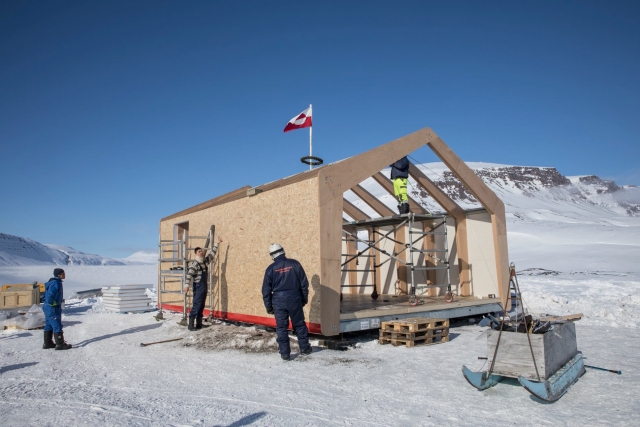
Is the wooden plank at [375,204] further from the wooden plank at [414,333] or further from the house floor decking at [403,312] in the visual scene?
the wooden plank at [414,333]

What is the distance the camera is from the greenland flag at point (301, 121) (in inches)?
436

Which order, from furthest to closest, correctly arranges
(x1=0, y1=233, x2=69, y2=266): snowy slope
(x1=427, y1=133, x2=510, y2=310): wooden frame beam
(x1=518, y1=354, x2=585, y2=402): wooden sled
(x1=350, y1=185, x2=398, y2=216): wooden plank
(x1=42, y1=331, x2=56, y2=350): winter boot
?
(x1=0, y1=233, x2=69, y2=266): snowy slope → (x1=350, y1=185, x2=398, y2=216): wooden plank → (x1=427, y1=133, x2=510, y2=310): wooden frame beam → (x1=42, y1=331, x2=56, y2=350): winter boot → (x1=518, y1=354, x2=585, y2=402): wooden sled

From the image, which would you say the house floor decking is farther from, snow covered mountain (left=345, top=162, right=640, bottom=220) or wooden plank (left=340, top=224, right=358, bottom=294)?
snow covered mountain (left=345, top=162, right=640, bottom=220)

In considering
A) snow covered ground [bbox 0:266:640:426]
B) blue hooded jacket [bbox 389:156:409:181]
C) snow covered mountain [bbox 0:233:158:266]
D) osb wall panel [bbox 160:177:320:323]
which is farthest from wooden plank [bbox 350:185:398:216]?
snow covered mountain [bbox 0:233:158:266]

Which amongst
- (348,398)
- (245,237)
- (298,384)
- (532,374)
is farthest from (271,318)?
(532,374)

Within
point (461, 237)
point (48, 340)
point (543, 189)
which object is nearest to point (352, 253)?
point (461, 237)

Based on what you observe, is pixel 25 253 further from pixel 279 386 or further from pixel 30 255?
pixel 279 386

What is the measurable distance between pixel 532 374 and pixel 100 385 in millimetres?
5127

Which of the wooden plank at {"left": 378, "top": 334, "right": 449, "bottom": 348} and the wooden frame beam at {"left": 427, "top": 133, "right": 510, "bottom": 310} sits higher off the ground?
the wooden frame beam at {"left": 427, "top": 133, "right": 510, "bottom": 310}

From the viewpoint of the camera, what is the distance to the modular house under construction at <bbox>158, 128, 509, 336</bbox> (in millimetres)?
7902

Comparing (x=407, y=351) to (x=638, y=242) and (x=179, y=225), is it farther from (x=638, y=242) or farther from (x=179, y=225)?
(x=638, y=242)

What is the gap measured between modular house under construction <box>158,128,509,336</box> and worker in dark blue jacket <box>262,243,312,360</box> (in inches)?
21.4

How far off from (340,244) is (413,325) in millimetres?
1865

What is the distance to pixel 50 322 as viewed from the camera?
28.1 feet
